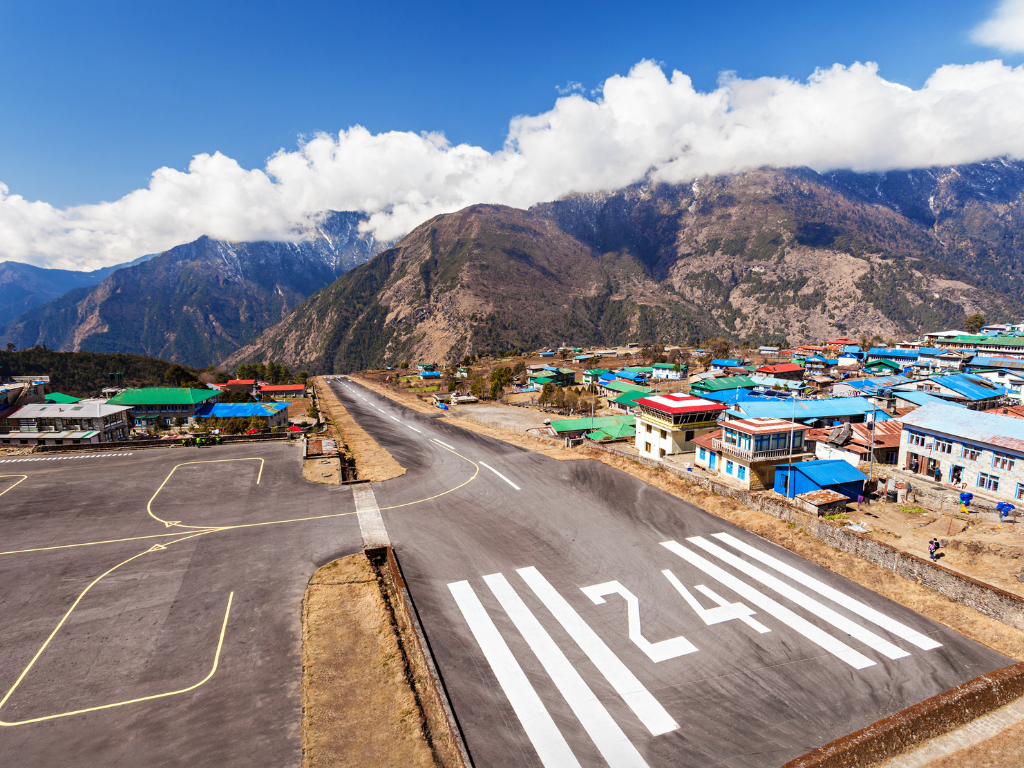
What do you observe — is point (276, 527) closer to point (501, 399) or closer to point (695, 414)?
point (695, 414)

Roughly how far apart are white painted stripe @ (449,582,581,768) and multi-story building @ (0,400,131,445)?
66603 mm

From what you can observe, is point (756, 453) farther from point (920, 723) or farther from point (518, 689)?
point (518, 689)

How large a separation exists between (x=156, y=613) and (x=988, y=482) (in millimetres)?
58681

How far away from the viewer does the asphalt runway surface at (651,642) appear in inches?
631

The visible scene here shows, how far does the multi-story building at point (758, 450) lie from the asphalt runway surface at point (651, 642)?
11844 millimetres

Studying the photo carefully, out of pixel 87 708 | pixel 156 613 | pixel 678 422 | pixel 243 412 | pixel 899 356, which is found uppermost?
pixel 899 356

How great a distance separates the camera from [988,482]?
3644cm

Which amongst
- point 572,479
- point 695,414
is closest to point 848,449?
point 695,414

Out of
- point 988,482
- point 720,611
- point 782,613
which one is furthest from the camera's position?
point 988,482

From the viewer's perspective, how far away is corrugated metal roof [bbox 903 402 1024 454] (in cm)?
3581

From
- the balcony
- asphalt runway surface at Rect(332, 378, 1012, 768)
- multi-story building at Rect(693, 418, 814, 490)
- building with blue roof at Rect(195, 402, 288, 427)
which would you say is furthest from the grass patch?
building with blue roof at Rect(195, 402, 288, 427)

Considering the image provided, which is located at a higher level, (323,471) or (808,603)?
(323,471)

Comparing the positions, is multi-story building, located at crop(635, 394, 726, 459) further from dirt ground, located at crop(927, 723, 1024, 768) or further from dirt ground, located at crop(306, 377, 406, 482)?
dirt ground, located at crop(927, 723, 1024, 768)

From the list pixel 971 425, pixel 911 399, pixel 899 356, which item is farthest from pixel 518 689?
pixel 899 356
